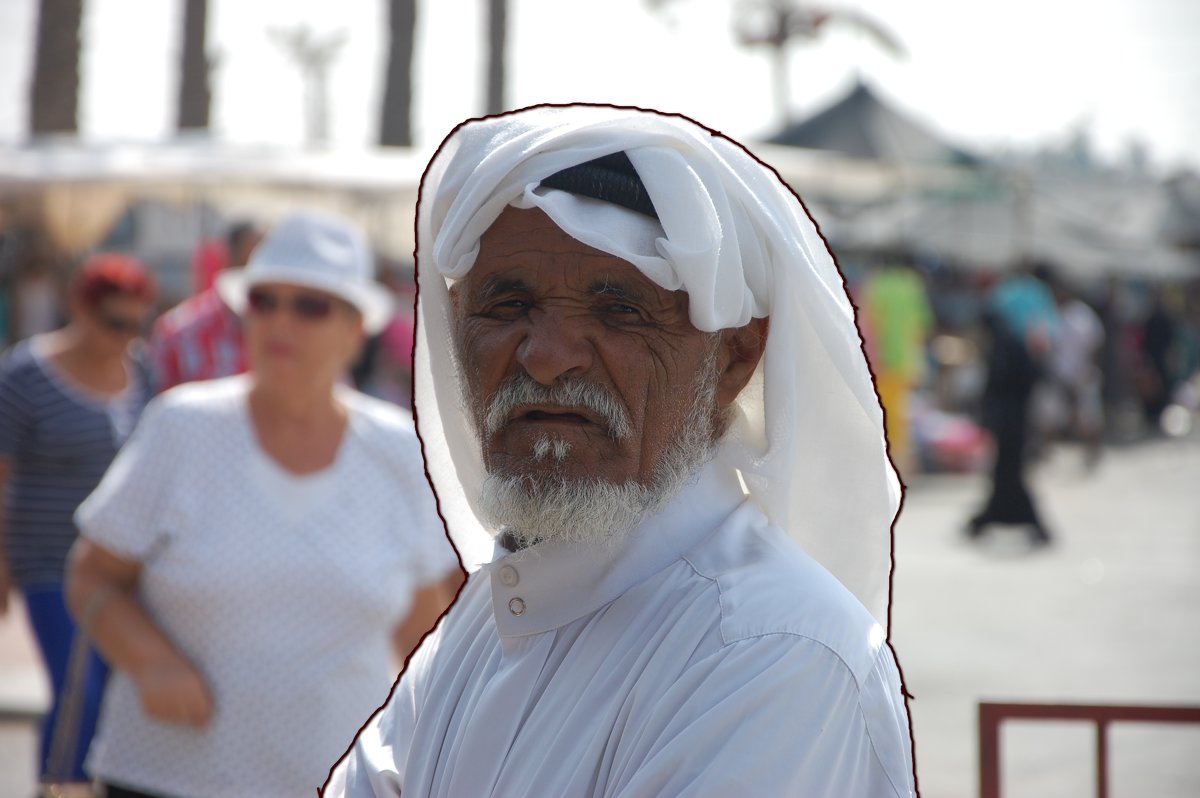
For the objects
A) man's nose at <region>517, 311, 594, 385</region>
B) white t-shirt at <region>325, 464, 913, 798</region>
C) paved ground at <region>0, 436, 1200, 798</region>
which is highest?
man's nose at <region>517, 311, 594, 385</region>

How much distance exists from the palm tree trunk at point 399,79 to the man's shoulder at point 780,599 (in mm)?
16099

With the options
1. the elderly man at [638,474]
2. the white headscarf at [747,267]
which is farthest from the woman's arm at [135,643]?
the white headscarf at [747,267]

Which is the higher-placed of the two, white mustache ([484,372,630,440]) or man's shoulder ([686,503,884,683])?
white mustache ([484,372,630,440])

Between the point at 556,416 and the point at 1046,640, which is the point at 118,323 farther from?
the point at 1046,640

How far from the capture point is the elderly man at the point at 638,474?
165 cm

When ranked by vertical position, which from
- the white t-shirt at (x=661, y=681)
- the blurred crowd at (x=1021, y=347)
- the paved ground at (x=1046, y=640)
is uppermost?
the blurred crowd at (x=1021, y=347)

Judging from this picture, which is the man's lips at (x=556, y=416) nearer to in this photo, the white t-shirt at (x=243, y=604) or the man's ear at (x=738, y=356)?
the man's ear at (x=738, y=356)

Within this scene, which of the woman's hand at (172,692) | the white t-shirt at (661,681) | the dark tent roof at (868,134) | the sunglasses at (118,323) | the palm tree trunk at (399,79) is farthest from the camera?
the dark tent roof at (868,134)

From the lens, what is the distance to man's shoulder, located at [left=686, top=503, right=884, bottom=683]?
162 centimetres

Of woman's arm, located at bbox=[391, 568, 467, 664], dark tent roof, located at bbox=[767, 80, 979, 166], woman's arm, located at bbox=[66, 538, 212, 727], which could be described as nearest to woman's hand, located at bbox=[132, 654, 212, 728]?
woman's arm, located at bbox=[66, 538, 212, 727]

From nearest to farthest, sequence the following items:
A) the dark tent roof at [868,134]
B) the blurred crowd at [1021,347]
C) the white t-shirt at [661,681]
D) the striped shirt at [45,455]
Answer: the white t-shirt at [661,681], the striped shirt at [45,455], the blurred crowd at [1021,347], the dark tent roof at [868,134]

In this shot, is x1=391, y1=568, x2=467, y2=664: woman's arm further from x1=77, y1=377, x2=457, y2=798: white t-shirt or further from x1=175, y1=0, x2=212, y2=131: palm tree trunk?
x1=175, y1=0, x2=212, y2=131: palm tree trunk

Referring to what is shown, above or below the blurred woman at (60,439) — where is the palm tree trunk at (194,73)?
above

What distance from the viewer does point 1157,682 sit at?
7.67 meters
